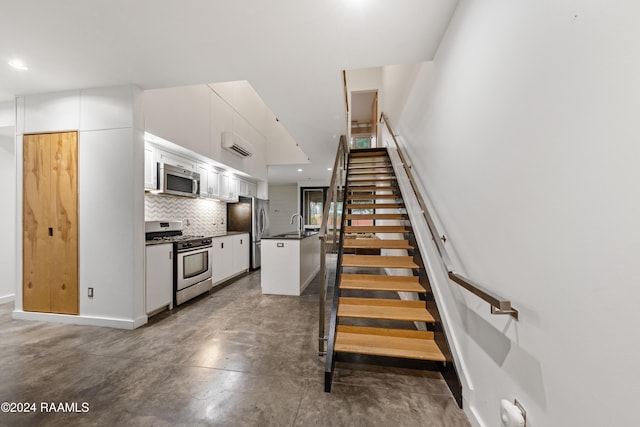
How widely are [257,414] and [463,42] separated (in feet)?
9.04

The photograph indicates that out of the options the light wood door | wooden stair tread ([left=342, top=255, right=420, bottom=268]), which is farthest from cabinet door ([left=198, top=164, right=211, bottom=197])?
wooden stair tread ([left=342, top=255, right=420, bottom=268])

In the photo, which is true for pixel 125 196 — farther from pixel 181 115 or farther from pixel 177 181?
pixel 181 115

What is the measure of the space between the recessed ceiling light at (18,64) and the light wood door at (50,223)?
2.17 feet

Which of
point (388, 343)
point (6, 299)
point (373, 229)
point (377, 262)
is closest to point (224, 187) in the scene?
point (373, 229)

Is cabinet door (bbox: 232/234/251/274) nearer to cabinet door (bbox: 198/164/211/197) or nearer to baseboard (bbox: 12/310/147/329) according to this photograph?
cabinet door (bbox: 198/164/211/197)

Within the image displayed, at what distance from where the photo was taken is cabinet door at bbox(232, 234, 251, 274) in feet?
16.5

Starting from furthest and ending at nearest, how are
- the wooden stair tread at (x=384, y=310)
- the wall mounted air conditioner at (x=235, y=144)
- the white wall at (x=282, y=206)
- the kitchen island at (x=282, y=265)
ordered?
the white wall at (x=282, y=206), the wall mounted air conditioner at (x=235, y=144), the kitchen island at (x=282, y=265), the wooden stair tread at (x=384, y=310)

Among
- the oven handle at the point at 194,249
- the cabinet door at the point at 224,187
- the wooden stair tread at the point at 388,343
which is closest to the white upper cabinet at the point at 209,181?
the cabinet door at the point at 224,187

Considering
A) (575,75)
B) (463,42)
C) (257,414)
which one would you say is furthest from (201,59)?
(257,414)

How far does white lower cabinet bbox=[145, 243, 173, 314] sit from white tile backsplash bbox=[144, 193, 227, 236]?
2.62 feet

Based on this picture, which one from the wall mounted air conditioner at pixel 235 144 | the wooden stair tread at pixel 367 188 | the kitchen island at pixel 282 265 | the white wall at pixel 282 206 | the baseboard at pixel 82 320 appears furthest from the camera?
the white wall at pixel 282 206

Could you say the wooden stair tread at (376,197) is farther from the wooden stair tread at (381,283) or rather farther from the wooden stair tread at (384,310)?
the wooden stair tread at (384,310)

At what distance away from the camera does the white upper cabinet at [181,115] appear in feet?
10.1

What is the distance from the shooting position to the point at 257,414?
156 centimetres
